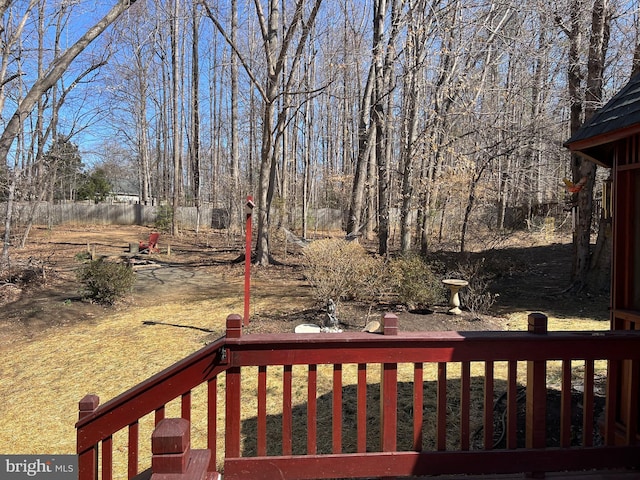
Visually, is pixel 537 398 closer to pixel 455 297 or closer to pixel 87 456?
pixel 87 456

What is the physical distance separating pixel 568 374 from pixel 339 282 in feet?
18.5

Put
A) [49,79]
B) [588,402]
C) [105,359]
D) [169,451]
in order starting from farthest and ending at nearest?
[49,79] → [105,359] → [588,402] → [169,451]

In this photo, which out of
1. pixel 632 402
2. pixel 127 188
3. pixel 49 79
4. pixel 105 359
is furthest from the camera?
pixel 127 188

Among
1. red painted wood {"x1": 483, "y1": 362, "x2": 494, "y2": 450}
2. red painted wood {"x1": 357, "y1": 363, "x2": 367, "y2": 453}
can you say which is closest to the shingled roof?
red painted wood {"x1": 483, "y1": 362, "x2": 494, "y2": 450}

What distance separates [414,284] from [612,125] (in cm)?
526

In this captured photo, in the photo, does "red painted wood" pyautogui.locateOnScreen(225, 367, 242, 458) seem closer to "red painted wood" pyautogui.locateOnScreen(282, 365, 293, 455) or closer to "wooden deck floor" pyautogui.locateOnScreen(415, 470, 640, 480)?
"red painted wood" pyautogui.locateOnScreen(282, 365, 293, 455)

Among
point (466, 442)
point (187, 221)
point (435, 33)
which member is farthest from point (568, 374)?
point (187, 221)

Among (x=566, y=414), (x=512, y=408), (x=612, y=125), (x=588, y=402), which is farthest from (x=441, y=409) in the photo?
(x=612, y=125)

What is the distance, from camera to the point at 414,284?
8.08 metres

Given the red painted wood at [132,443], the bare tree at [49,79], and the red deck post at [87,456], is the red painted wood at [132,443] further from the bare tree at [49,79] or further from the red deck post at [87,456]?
the bare tree at [49,79]

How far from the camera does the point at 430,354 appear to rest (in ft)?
7.69

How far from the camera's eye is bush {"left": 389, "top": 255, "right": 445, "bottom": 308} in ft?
26.5

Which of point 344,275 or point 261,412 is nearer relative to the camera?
point 261,412

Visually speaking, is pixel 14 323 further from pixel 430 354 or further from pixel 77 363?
pixel 430 354
